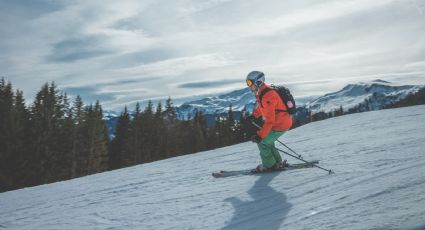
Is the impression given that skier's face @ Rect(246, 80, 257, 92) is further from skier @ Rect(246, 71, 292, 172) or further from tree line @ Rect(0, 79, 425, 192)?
tree line @ Rect(0, 79, 425, 192)

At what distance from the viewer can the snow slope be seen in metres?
4.34

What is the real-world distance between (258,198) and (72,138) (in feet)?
167

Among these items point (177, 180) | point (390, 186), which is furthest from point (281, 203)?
point (177, 180)

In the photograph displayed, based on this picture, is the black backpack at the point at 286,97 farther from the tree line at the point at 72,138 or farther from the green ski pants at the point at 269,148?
the tree line at the point at 72,138

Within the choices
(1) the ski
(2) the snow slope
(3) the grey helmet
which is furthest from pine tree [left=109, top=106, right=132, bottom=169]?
(3) the grey helmet

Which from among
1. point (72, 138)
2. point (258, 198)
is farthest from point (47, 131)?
point (258, 198)

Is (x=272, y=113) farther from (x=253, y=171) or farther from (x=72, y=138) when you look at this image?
(x=72, y=138)

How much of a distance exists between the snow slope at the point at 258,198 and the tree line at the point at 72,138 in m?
35.8

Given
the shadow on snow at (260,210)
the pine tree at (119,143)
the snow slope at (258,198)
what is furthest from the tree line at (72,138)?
the shadow on snow at (260,210)

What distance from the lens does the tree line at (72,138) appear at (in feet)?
140

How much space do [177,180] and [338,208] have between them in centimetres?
491

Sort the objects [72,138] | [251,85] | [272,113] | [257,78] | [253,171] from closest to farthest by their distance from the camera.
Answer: [272,113] < [257,78] < [251,85] < [253,171] < [72,138]

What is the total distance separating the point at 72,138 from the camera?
52.8m

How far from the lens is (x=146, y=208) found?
6.28 metres
